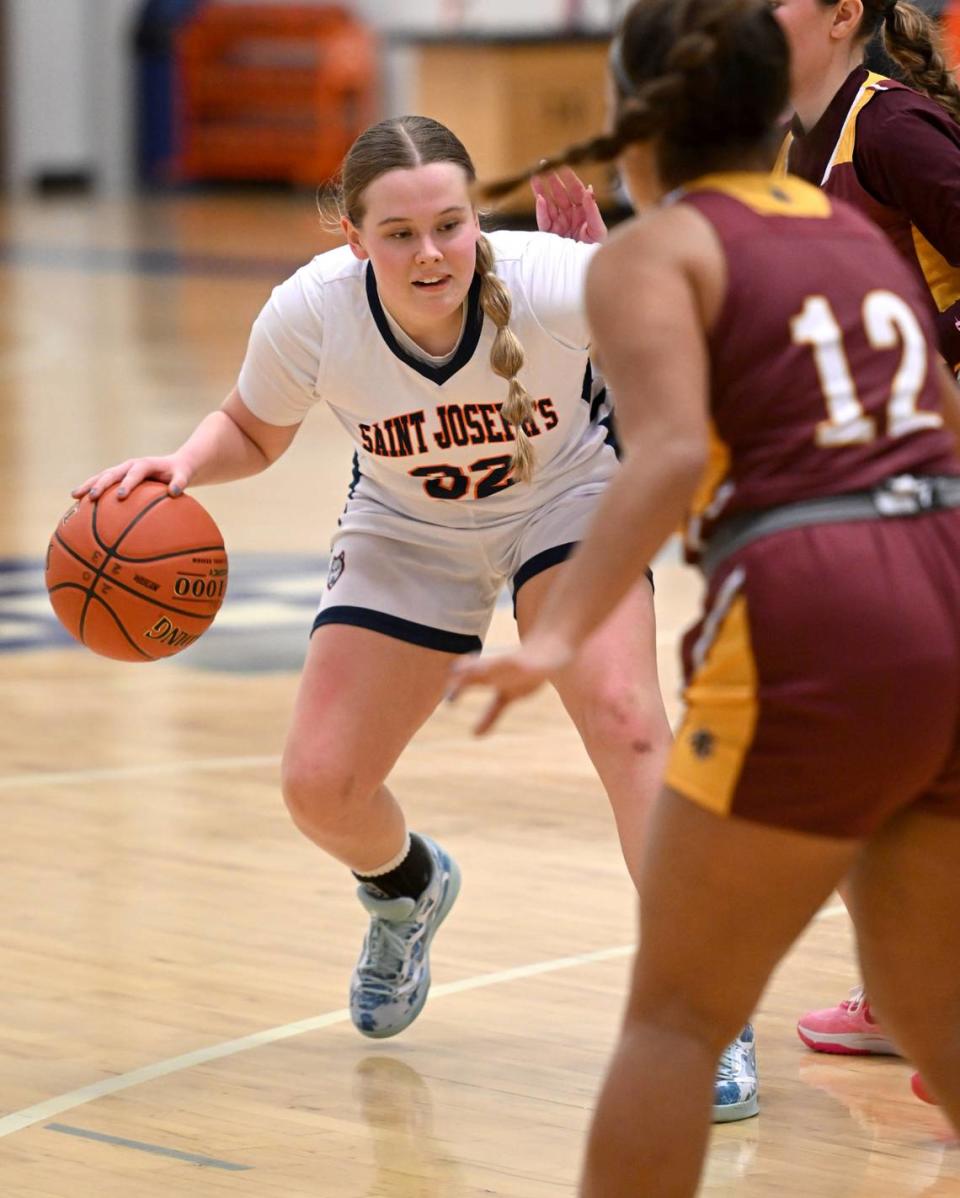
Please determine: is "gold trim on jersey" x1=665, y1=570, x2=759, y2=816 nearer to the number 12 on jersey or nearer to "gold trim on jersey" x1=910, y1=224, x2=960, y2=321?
the number 12 on jersey

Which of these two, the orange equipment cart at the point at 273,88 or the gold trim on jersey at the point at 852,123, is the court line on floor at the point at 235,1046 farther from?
the orange equipment cart at the point at 273,88

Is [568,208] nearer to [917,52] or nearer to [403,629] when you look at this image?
[917,52]

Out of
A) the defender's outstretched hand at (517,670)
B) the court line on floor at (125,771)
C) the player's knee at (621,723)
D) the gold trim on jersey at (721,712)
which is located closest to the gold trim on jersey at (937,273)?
the player's knee at (621,723)

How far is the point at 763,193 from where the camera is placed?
2402mm

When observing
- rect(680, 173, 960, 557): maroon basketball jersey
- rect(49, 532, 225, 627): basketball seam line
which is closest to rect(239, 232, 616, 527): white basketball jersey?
rect(49, 532, 225, 627): basketball seam line

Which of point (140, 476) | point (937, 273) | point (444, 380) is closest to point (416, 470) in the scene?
point (444, 380)

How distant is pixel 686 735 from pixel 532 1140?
1185 millimetres

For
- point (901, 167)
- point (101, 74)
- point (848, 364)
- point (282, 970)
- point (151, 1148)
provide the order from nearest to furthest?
point (848, 364) → point (151, 1148) → point (901, 167) → point (282, 970) → point (101, 74)

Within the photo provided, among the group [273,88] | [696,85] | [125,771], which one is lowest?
[273,88]

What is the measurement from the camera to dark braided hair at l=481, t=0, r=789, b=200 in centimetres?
231

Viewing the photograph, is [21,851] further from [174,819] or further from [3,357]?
[3,357]

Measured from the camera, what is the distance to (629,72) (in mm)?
2430

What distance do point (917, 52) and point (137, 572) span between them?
159 centimetres

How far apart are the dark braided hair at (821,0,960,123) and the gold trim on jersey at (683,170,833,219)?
1.37 m
